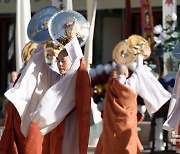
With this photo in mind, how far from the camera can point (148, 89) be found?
317 inches

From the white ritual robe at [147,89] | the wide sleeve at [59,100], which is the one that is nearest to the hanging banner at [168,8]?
the white ritual robe at [147,89]

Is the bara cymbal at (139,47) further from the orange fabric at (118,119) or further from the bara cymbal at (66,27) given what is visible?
the bara cymbal at (66,27)

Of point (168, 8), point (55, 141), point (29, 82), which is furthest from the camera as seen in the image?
point (168, 8)

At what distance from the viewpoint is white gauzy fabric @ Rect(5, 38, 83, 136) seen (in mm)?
5770

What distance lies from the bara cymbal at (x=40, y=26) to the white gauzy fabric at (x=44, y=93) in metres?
0.11

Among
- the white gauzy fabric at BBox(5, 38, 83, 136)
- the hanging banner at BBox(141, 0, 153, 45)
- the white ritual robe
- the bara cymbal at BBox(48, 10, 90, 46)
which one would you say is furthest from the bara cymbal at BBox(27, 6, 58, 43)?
the hanging banner at BBox(141, 0, 153, 45)

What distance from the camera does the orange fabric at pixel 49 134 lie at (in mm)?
5660

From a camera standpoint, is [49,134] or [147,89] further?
[147,89]

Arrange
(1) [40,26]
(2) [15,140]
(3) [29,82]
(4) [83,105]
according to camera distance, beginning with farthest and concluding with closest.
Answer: (2) [15,140] → (1) [40,26] → (3) [29,82] → (4) [83,105]

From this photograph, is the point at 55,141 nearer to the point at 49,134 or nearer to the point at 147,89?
the point at 49,134

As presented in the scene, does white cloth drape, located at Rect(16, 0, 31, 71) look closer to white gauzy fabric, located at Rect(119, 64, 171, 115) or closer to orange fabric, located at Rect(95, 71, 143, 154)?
white gauzy fabric, located at Rect(119, 64, 171, 115)

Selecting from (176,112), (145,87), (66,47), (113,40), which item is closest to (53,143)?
(66,47)

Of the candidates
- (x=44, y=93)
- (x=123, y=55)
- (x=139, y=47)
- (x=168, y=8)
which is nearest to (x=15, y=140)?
(x=44, y=93)

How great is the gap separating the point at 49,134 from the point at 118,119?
4.67 feet
